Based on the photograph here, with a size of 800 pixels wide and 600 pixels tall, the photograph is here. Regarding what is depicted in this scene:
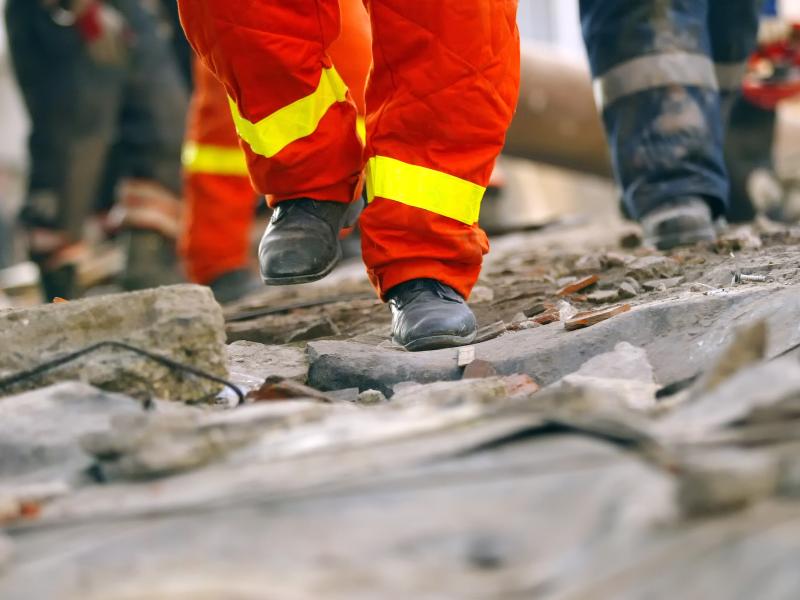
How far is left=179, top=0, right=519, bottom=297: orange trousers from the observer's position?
201 centimetres

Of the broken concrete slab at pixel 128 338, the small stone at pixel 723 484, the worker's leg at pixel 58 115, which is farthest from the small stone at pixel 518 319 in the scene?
the worker's leg at pixel 58 115

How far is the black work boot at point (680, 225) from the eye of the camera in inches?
114

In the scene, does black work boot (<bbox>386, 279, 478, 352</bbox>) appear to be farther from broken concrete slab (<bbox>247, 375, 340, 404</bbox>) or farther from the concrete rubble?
broken concrete slab (<bbox>247, 375, 340, 404</bbox>)

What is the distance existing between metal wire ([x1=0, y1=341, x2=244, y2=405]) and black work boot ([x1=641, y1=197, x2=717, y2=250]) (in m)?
1.64

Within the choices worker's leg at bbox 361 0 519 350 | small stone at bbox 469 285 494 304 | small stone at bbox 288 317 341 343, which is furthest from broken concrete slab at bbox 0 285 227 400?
small stone at bbox 469 285 494 304

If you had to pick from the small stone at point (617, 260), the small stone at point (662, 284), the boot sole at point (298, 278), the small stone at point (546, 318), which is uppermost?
the boot sole at point (298, 278)

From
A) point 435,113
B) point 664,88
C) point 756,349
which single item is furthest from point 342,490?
point 664,88

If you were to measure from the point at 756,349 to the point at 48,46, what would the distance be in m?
4.31

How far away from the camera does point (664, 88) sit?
3.00m

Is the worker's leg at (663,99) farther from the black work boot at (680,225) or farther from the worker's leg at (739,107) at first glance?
the worker's leg at (739,107)

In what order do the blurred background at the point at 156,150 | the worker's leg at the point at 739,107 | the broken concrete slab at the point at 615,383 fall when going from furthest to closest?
the blurred background at the point at 156,150
the worker's leg at the point at 739,107
the broken concrete slab at the point at 615,383

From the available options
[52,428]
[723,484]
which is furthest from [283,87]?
[723,484]

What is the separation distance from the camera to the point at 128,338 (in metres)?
1.66

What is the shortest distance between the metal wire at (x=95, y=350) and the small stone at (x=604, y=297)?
961 millimetres
